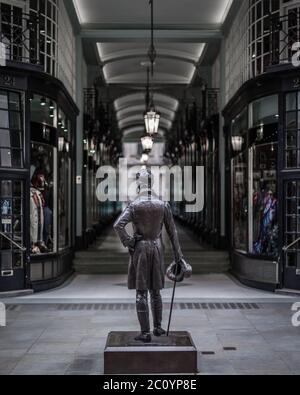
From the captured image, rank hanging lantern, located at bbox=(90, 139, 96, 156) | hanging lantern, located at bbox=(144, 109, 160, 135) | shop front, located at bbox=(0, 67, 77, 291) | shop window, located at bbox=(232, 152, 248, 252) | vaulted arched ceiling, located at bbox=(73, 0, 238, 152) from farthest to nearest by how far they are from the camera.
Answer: hanging lantern, located at bbox=(90, 139, 96, 156), hanging lantern, located at bbox=(144, 109, 160, 135), vaulted arched ceiling, located at bbox=(73, 0, 238, 152), shop window, located at bbox=(232, 152, 248, 252), shop front, located at bbox=(0, 67, 77, 291)

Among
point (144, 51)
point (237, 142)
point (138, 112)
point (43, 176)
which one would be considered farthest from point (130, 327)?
point (138, 112)

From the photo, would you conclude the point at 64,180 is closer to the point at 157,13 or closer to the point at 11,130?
the point at 11,130

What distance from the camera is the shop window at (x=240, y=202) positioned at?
46.2 ft

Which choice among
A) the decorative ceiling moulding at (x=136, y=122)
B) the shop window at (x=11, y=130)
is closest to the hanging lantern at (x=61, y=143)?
the shop window at (x=11, y=130)

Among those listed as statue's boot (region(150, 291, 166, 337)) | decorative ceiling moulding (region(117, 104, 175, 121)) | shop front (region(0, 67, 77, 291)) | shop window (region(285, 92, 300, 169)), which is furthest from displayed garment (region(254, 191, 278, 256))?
decorative ceiling moulding (region(117, 104, 175, 121))

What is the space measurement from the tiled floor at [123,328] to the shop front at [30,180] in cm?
66

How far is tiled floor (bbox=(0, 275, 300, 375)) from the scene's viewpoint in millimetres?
7039

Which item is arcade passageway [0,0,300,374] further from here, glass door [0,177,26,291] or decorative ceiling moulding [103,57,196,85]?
decorative ceiling moulding [103,57,196,85]

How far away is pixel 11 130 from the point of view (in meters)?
12.3

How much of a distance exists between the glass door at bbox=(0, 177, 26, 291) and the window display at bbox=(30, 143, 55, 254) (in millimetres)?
375

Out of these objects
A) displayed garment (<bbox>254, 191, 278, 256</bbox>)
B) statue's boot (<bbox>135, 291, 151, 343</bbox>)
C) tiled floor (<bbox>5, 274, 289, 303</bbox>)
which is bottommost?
tiled floor (<bbox>5, 274, 289, 303</bbox>)

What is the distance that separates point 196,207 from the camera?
83.1 ft

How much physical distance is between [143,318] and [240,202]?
8343 mm
